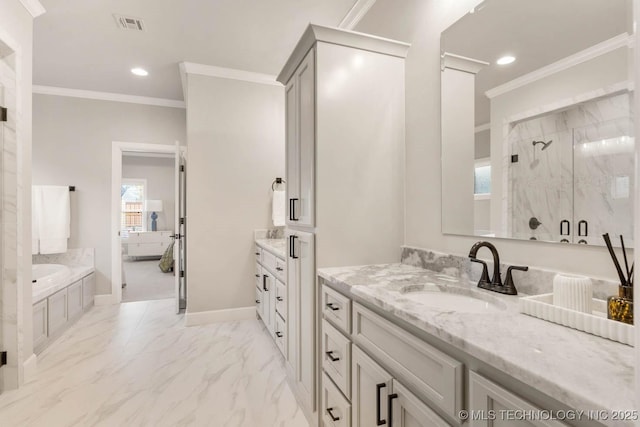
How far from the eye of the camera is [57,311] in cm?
303

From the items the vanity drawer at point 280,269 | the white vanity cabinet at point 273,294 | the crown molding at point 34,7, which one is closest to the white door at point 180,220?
the white vanity cabinet at point 273,294

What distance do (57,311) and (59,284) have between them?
26cm

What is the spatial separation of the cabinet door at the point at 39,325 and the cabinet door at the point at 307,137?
8.14 ft

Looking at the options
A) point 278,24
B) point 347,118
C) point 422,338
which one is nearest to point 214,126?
point 278,24

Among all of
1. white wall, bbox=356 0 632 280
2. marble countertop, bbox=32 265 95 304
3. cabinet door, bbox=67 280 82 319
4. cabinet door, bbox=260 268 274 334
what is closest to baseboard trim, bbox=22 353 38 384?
marble countertop, bbox=32 265 95 304

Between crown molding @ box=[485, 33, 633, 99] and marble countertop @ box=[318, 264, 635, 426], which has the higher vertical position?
crown molding @ box=[485, 33, 633, 99]

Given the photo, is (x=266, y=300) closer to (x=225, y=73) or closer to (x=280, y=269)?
(x=280, y=269)

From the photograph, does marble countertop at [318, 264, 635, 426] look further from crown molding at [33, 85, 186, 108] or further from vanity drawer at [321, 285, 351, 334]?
crown molding at [33, 85, 186, 108]

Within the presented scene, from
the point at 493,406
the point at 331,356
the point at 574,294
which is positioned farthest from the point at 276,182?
the point at 493,406

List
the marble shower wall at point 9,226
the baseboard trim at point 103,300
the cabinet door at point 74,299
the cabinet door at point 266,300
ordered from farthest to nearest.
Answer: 1. the baseboard trim at point 103,300
2. the cabinet door at point 74,299
3. the cabinet door at point 266,300
4. the marble shower wall at point 9,226

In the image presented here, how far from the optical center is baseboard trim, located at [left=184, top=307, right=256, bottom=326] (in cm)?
337

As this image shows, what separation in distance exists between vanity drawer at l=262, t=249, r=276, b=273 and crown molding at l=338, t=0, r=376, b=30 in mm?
2030

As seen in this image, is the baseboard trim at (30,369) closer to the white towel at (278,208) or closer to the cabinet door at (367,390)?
the white towel at (278,208)

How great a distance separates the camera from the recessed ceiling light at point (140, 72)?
346 centimetres
